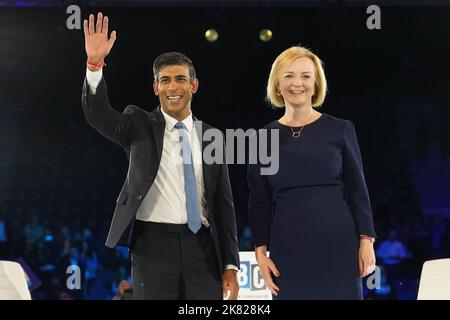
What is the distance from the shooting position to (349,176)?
2.35m

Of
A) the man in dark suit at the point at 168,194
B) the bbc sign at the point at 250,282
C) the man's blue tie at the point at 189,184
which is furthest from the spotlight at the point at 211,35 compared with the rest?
the man's blue tie at the point at 189,184

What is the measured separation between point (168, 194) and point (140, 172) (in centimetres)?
12

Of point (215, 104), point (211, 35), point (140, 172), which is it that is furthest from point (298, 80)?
point (215, 104)

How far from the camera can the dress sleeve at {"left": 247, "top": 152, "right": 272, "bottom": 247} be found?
2.37 metres

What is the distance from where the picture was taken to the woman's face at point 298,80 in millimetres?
2357

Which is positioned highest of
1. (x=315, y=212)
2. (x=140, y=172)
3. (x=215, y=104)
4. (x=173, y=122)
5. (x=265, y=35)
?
(x=265, y=35)

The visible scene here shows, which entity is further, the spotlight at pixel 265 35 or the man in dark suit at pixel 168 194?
the spotlight at pixel 265 35

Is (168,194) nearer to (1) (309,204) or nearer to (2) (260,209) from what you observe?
(2) (260,209)

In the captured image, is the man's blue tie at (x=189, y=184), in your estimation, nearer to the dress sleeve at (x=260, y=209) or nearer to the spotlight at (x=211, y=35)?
the dress sleeve at (x=260, y=209)

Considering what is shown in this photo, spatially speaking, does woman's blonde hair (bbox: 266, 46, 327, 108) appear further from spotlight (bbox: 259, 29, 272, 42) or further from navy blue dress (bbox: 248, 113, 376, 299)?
spotlight (bbox: 259, 29, 272, 42)

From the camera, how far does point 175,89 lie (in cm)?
240

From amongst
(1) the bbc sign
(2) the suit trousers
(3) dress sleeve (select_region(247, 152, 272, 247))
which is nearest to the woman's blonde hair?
(3) dress sleeve (select_region(247, 152, 272, 247))
